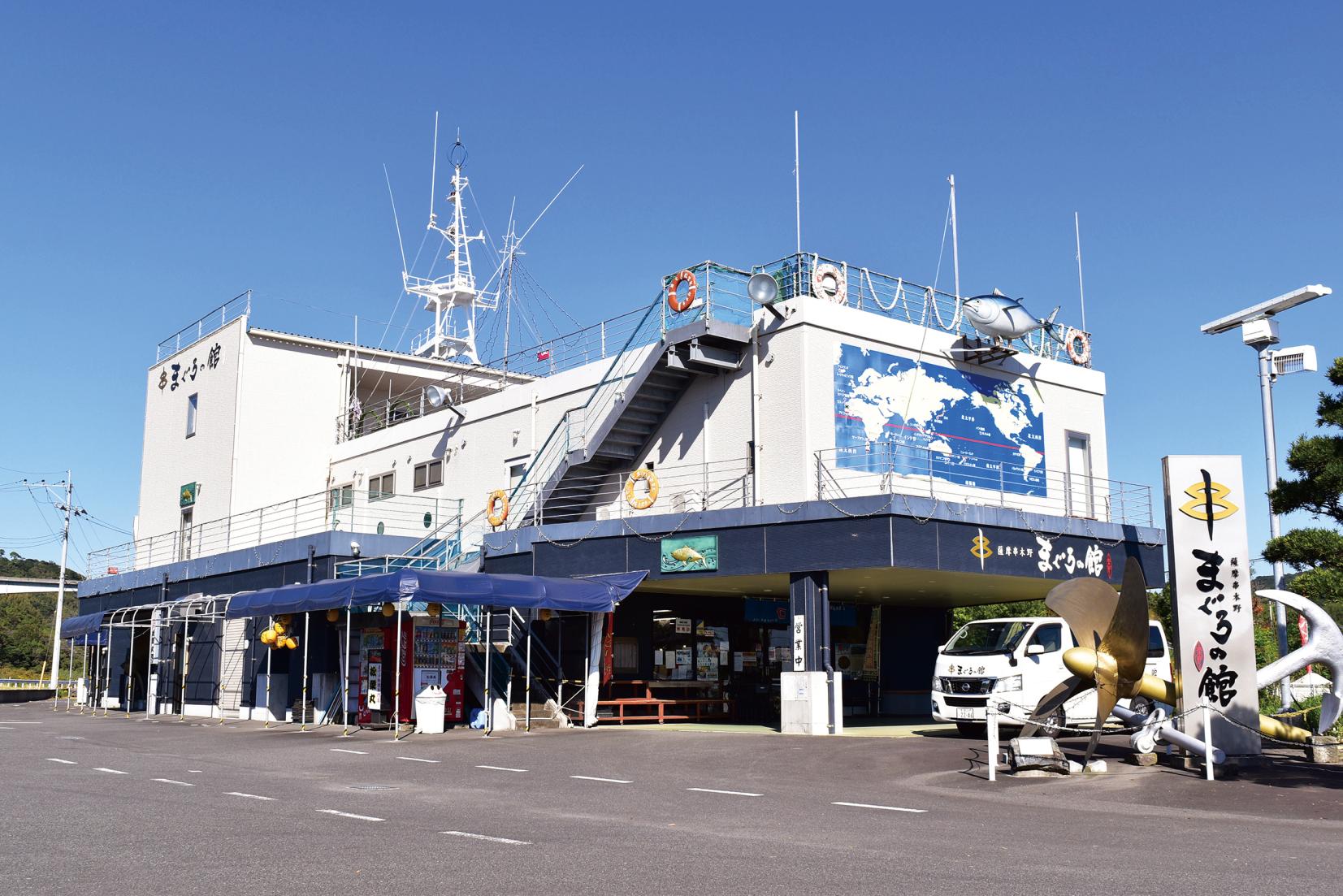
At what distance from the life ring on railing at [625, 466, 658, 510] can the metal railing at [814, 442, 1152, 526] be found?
330 centimetres

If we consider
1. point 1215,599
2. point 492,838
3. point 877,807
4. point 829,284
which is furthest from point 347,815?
point 829,284

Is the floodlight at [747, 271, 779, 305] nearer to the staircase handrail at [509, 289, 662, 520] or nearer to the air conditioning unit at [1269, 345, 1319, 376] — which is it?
the staircase handrail at [509, 289, 662, 520]

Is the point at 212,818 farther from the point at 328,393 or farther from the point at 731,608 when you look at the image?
the point at 328,393

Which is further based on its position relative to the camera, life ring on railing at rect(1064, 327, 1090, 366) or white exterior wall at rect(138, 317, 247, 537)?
white exterior wall at rect(138, 317, 247, 537)

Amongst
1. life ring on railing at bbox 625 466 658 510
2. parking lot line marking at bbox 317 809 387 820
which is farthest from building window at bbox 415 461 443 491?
parking lot line marking at bbox 317 809 387 820

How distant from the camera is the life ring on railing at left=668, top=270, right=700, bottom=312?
84.6ft

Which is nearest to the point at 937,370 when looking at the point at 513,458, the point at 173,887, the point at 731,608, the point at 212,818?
the point at 731,608

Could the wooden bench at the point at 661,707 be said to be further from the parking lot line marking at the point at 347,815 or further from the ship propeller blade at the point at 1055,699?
the parking lot line marking at the point at 347,815

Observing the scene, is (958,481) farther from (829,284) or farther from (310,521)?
(310,521)

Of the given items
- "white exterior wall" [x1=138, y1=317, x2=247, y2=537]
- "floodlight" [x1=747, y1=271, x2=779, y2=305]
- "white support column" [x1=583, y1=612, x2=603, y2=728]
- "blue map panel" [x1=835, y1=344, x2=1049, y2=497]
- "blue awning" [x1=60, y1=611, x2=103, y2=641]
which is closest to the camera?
"white support column" [x1=583, y1=612, x2=603, y2=728]

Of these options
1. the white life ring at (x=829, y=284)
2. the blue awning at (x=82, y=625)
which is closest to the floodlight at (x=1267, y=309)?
the white life ring at (x=829, y=284)

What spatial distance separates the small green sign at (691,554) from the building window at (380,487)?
43.4ft

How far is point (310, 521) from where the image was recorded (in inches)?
1479

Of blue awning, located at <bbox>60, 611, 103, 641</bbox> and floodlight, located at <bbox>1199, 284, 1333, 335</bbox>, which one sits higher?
floodlight, located at <bbox>1199, 284, 1333, 335</bbox>
